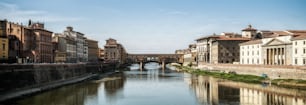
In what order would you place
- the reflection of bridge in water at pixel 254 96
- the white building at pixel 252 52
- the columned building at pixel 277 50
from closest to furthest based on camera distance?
the reflection of bridge in water at pixel 254 96
the columned building at pixel 277 50
the white building at pixel 252 52

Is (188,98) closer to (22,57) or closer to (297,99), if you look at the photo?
(297,99)

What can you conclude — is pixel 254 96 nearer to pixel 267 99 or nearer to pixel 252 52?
pixel 267 99

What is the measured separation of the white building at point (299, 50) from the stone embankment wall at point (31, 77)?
1362 inches

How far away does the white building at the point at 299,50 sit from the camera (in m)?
57.8

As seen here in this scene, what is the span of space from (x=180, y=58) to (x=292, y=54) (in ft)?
331

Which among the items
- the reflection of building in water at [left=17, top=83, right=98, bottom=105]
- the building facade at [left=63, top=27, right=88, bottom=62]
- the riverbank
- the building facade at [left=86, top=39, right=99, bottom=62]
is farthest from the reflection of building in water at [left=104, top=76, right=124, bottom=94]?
the building facade at [left=86, top=39, right=99, bottom=62]

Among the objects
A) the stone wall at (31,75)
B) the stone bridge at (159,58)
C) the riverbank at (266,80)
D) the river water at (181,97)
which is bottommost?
the river water at (181,97)

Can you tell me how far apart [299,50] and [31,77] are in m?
38.3

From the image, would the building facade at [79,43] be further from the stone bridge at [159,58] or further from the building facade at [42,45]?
the stone bridge at [159,58]

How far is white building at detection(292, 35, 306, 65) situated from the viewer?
57750 millimetres

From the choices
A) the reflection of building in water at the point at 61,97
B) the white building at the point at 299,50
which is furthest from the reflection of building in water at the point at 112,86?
the white building at the point at 299,50

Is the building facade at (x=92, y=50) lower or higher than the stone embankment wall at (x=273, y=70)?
higher

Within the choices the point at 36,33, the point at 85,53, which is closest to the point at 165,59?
the point at 85,53

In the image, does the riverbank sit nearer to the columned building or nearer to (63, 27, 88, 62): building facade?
the columned building
